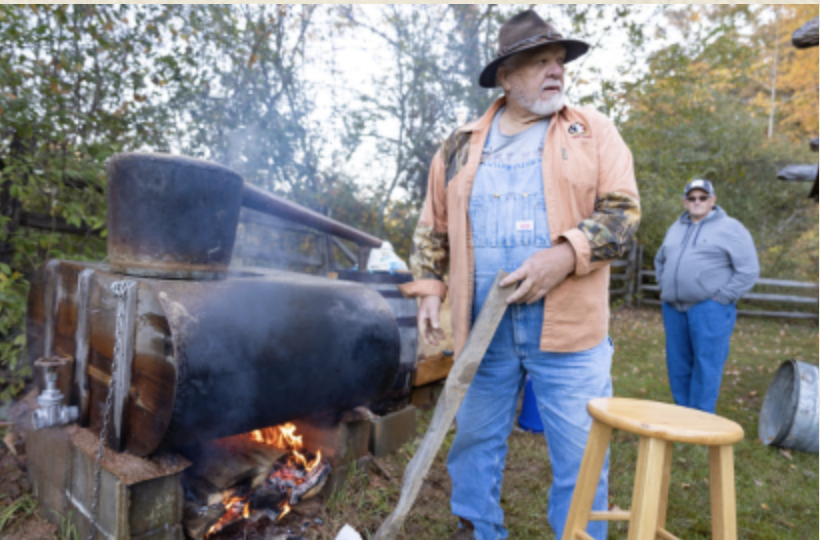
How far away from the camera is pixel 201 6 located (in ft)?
17.2

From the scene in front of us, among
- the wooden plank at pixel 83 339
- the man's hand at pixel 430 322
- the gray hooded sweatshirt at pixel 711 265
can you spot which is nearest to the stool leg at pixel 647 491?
the man's hand at pixel 430 322

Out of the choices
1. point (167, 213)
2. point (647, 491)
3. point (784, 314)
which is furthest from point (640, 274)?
point (167, 213)

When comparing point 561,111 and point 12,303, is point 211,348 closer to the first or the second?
point 561,111

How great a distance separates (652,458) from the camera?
1501mm

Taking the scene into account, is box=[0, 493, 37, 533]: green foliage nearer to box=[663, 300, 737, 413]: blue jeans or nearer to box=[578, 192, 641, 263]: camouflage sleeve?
box=[578, 192, 641, 263]: camouflage sleeve

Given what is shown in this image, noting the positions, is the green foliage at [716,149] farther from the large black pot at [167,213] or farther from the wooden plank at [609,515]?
the wooden plank at [609,515]

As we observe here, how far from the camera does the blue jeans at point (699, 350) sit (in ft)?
14.3

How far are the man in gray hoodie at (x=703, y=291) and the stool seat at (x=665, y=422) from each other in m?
3.12

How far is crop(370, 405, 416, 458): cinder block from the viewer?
3660mm

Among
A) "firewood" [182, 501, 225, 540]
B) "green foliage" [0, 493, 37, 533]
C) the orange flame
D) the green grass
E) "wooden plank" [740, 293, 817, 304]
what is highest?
"wooden plank" [740, 293, 817, 304]

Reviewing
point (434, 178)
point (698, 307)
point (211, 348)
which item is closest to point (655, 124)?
point (698, 307)

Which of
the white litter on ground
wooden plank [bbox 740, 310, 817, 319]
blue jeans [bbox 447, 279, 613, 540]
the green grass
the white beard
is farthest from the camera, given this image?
wooden plank [bbox 740, 310, 817, 319]

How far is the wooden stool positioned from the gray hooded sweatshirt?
3.15 meters

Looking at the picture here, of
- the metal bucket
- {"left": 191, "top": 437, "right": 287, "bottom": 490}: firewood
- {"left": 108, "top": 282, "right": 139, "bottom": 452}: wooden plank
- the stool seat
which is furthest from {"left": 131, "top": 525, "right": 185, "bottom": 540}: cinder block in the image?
the metal bucket
